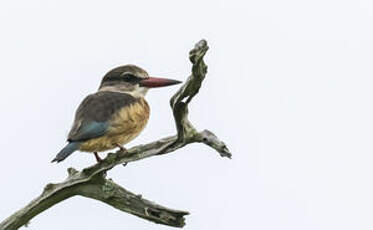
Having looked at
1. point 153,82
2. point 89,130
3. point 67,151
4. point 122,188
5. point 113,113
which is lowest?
point 122,188

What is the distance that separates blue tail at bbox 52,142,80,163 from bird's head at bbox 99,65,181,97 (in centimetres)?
164

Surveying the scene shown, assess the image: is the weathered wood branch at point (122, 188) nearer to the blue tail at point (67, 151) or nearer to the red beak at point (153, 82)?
the blue tail at point (67, 151)

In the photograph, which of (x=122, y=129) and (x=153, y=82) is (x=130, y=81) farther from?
(x=122, y=129)

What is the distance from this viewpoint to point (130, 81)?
28.1 ft

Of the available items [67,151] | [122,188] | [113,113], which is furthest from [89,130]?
[122,188]

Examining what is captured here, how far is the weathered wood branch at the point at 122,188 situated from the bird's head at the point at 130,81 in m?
2.49

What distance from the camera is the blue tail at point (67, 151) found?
6.58 m

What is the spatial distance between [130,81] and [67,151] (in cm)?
201

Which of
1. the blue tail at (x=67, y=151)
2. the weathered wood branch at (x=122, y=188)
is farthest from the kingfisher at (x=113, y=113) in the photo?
the weathered wood branch at (x=122, y=188)

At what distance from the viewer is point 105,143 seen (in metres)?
7.42

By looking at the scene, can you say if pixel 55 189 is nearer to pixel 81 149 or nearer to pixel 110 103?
pixel 81 149

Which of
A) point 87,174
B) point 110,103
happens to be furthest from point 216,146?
point 110,103

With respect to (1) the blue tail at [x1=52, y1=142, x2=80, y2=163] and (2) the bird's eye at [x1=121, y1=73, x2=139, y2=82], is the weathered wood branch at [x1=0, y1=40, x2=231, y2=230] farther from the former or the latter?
(2) the bird's eye at [x1=121, y1=73, x2=139, y2=82]

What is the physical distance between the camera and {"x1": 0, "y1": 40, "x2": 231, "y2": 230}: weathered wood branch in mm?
5359
